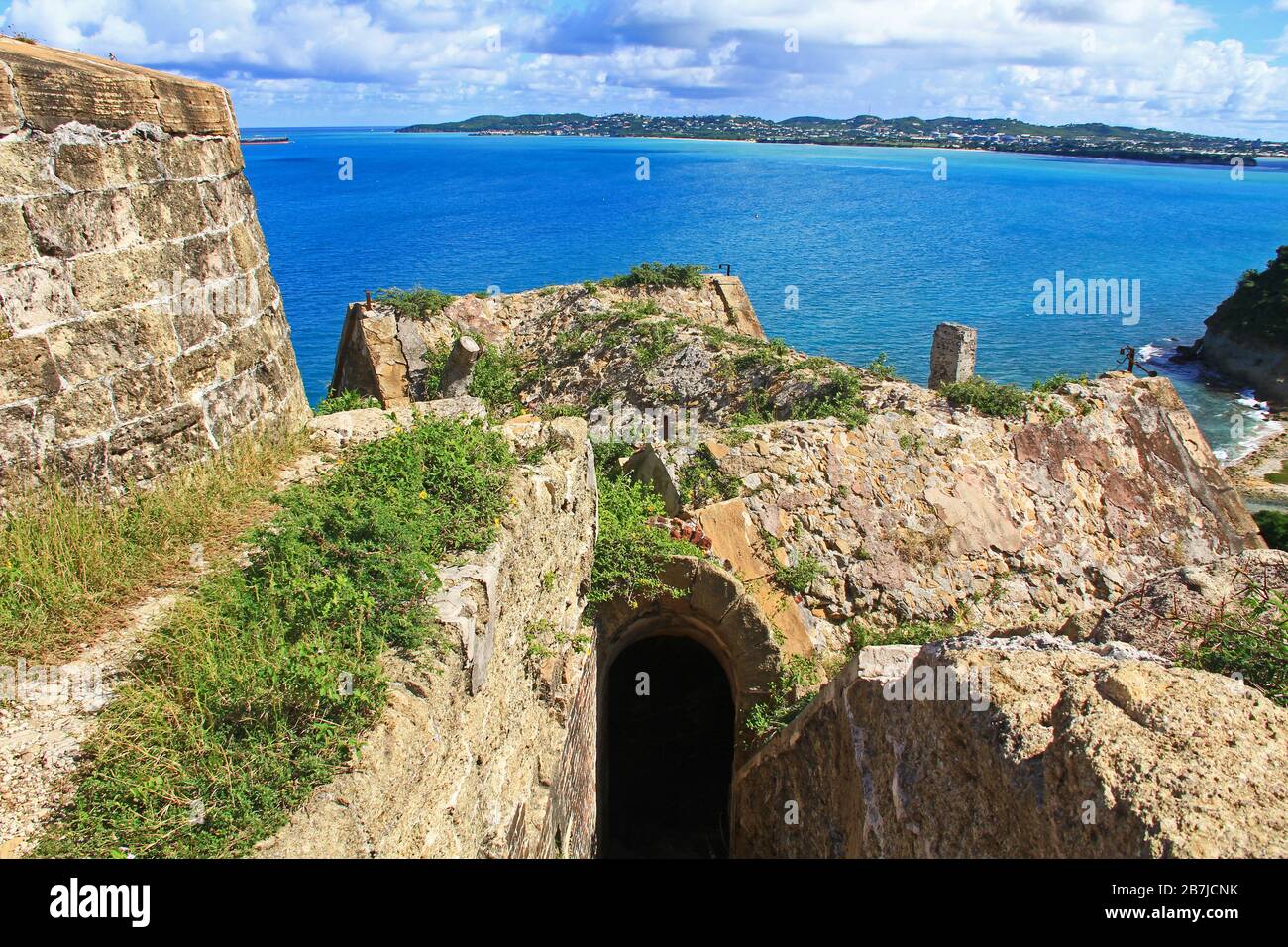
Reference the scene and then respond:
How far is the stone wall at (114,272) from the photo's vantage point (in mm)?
4125

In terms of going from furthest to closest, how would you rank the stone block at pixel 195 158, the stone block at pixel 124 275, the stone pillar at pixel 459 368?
the stone pillar at pixel 459 368, the stone block at pixel 195 158, the stone block at pixel 124 275

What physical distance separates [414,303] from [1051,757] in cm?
1424

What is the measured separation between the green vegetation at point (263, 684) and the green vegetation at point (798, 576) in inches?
199

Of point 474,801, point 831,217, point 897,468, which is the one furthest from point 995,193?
point 474,801

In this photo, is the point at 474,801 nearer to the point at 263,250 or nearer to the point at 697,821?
the point at 263,250

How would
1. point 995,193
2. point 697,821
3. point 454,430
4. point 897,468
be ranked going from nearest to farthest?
point 454,430 < point 897,468 < point 697,821 < point 995,193

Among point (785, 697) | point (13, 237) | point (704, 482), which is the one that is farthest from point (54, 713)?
point (704, 482)

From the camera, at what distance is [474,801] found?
4.61 m

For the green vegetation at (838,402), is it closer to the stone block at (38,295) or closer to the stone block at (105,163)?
the stone block at (105,163)

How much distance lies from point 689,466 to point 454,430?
4517 millimetres

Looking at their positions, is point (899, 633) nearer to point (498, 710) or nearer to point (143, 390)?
point (498, 710)

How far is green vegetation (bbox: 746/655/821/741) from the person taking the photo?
867 cm

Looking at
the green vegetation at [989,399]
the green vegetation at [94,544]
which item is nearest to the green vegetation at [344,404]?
the green vegetation at [94,544]

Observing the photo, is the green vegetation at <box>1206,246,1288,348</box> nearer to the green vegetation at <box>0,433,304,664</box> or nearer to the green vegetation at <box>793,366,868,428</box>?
the green vegetation at <box>793,366,868,428</box>
